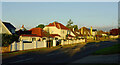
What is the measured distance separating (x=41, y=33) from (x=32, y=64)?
43.4m

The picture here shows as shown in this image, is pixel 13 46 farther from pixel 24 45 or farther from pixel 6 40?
pixel 24 45

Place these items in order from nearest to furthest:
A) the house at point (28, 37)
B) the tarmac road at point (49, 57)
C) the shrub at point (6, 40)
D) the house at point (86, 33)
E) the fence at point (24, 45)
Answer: the tarmac road at point (49, 57), the shrub at point (6, 40), the fence at point (24, 45), the house at point (28, 37), the house at point (86, 33)

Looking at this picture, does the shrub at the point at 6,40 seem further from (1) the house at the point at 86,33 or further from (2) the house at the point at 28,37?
(1) the house at the point at 86,33

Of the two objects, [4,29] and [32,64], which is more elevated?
[4,29]

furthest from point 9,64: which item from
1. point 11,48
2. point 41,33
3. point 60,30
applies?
point 60,30

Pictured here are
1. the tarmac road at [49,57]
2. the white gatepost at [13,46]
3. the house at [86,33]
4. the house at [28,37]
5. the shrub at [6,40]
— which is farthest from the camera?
the house at [86,33]

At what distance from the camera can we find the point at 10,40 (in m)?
27.1

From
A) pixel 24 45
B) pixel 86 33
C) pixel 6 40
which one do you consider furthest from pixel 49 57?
pixel 86 33

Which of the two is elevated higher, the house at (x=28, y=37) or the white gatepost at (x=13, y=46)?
the house at (x=28, y=37)

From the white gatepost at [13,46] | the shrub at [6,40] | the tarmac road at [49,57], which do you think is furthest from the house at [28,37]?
the tarmac road at [49,57]

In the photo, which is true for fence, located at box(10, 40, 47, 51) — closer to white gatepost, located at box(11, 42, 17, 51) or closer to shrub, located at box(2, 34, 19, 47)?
white gatepost, located at box(11, 42, 17, 51)

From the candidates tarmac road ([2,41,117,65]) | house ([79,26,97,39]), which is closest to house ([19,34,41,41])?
tarmac road ([2,41,117,65])

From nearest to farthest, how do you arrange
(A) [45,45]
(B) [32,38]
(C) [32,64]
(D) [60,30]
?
(C) [32,64] < (A) [45,45] < (B) [32,38] < (D) [60,30]

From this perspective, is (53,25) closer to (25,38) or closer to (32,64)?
(25,38)
